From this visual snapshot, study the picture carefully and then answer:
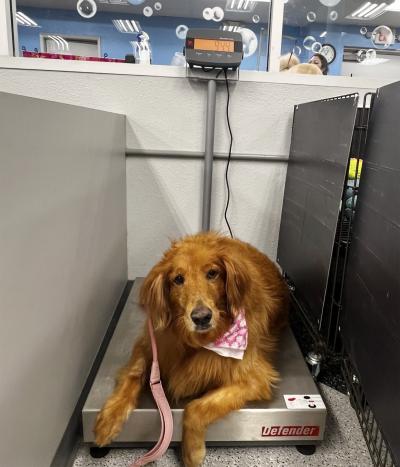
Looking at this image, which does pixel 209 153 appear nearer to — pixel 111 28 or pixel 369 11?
pixel 111 28

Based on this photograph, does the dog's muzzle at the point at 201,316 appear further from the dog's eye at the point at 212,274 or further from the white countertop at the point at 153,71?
the white countertop at the point at 153,71

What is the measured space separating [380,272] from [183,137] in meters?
1.11

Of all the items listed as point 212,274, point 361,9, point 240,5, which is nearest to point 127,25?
point 240,5

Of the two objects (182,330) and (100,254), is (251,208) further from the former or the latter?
(182,330)

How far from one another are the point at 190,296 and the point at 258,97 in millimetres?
1106

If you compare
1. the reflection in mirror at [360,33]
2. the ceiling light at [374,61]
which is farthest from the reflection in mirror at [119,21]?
the ceiling light at [374,61]

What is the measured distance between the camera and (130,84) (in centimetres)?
165

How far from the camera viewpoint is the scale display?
155 centimetres

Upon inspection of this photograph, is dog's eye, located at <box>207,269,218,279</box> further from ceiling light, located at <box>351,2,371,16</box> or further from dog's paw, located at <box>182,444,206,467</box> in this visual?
ceiling light, located at <box>351,2,371,16</box>

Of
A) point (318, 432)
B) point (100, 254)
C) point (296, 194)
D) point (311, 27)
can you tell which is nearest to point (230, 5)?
point (311, 27)

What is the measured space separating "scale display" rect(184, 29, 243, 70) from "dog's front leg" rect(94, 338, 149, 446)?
1145 millimetres

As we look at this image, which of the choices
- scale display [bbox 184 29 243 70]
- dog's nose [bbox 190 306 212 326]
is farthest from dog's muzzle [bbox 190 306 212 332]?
scale display [bbox 184 29 243 70]

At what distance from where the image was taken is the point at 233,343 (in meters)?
1.01

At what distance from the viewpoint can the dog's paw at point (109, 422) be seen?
0.97 m
